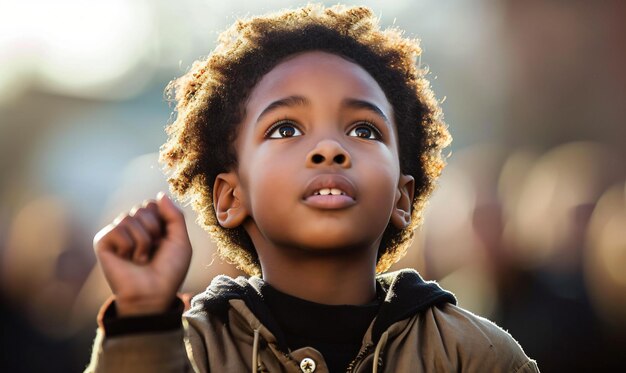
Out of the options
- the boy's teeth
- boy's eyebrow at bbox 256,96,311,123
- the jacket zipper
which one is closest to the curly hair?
boy's eyebrow at bbox 256,96,311,123

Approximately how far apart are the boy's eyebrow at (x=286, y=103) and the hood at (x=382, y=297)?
1.57 feet

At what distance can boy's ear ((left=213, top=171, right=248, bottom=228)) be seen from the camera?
266cm

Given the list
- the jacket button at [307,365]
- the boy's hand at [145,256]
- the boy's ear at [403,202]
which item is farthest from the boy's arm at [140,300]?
the boy's ear at [403,202]

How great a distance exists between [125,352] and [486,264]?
8.60ft

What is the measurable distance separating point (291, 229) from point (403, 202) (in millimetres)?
538

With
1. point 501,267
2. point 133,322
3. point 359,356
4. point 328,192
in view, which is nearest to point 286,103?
point 328,192

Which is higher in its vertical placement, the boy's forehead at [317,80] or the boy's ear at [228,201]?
the boy's forehead at [317,80]

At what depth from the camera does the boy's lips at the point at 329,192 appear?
2.35 metres

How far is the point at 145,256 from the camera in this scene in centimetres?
204

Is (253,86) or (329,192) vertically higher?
(253,86)

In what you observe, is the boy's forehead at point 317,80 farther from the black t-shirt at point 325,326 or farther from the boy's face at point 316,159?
the black t-shirt at point 325,326

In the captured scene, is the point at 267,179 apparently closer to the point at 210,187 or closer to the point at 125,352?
the point at 210,187

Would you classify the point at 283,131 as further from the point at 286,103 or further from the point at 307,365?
the point at 307,365

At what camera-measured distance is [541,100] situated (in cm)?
731
